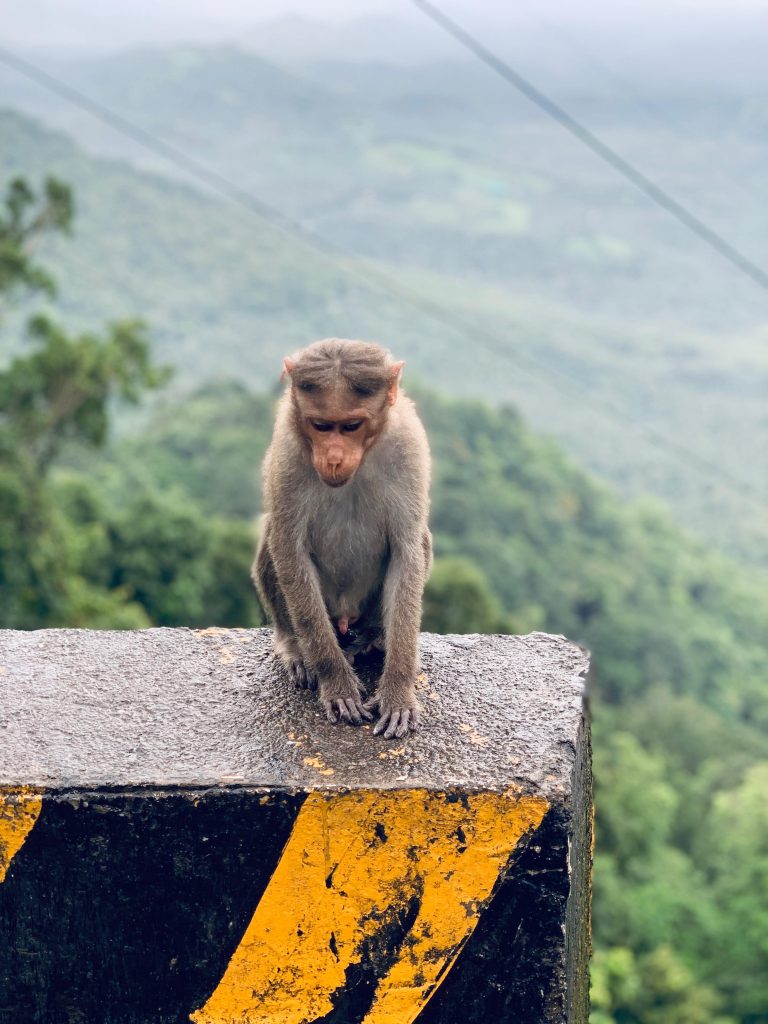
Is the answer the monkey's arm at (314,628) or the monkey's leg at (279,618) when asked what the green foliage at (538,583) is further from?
the monkey's arm at (314,628)

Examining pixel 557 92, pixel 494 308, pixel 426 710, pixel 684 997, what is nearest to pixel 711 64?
pixel 557 92

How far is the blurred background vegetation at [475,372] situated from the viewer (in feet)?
77.2

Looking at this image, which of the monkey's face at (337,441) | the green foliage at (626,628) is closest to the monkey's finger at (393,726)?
the monkey's face at (337,441)

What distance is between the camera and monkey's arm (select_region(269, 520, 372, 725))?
8.19 ft

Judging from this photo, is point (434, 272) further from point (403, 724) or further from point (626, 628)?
point (403, 724)

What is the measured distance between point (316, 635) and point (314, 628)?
0.04 metres

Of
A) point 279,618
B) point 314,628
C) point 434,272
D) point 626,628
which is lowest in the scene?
point 434,272

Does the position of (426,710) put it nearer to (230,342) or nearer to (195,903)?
(195,903)

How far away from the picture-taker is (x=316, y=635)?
2725 millimetres

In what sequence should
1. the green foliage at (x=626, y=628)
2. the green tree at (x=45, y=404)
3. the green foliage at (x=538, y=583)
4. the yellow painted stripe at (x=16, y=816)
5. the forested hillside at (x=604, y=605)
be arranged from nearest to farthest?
the yellow painted stripe at (x=16, y=816) < the green tree at (x=45, y=404) < the green foliage at (x=538, y=583) < the forested hillside at (x=604, y=605) < the green foliage at (x=626, y=628)

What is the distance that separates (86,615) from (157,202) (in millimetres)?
60389

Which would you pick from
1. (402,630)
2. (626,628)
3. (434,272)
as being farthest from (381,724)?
(434,272)

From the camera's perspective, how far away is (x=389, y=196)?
93312 mm

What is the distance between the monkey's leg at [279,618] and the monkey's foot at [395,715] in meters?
0.18
